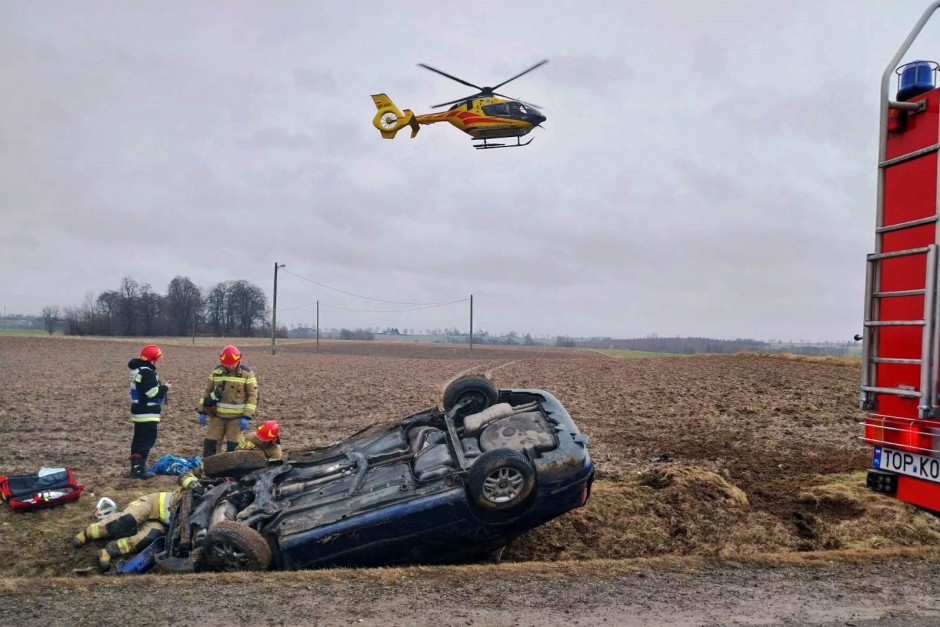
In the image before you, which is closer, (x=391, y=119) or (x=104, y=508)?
(x=104, y=508)

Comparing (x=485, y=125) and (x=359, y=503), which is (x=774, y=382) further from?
(x=359, y=503)

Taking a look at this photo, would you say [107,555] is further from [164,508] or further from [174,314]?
[174,314]

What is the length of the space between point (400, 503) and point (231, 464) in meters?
2.23

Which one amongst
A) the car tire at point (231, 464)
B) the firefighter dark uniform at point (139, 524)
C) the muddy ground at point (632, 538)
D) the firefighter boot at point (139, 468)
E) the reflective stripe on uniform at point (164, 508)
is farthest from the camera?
the firefighter boot at point (139, 468)

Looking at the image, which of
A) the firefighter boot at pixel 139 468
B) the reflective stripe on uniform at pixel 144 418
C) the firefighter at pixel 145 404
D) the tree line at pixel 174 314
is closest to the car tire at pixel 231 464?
the firefighter boot at pixel 139 468

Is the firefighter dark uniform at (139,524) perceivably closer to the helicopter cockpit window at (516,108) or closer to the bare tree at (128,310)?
the helicopter cockpit window at (516,108)

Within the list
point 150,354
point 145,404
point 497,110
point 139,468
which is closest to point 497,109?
point 497,110

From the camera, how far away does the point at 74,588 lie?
4535mm

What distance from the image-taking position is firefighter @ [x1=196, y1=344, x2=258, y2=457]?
335 inches

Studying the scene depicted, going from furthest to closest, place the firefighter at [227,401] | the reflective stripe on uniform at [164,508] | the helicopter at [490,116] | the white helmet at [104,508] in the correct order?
the helicopter at [490,116] → the firefighter at [227,401] → the white helmet at [104,508] → the reflective stripe on uniform at [164,508]

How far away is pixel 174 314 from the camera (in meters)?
95.1

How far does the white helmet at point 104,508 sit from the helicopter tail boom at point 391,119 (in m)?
14.2

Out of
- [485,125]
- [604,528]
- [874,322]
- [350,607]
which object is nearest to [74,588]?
[350,607]

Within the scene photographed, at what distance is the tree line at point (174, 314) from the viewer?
8888cm
